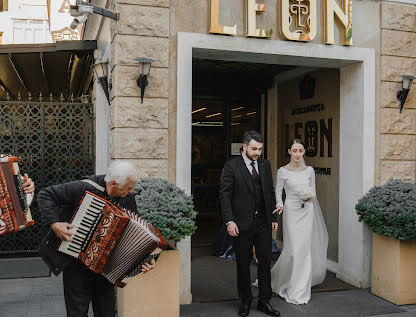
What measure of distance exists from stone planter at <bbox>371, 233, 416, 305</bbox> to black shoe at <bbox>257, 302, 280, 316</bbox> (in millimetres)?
1649

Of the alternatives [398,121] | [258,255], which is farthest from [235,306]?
[398,121]

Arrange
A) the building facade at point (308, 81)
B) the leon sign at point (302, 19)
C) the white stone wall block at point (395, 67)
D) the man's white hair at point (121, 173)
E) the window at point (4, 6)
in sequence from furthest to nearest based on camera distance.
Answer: the window at point (4, 6), the white stone wall block at point (395, 67), the leon sign at point (302, 19), the building facade at point (308, 81), the man's white hair at point (121, 173)

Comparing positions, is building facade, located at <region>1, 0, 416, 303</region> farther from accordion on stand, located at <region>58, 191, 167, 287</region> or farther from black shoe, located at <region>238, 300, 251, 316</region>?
accordion on stand, located at <region>58, 191, 167, 287</region>

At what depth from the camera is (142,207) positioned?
482 centimetres

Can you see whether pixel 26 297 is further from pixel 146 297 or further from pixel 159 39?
pixel 159 39

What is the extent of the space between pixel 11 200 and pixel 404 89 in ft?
18.0

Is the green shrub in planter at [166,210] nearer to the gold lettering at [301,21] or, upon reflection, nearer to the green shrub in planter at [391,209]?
the green shrub in planter at [391,209]

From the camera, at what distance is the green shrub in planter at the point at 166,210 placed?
477 cm

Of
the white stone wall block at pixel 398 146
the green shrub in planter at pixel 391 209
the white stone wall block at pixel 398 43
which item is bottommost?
the green shrub in planter at pixel 391 209

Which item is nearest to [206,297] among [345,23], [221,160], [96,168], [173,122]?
[173,122]

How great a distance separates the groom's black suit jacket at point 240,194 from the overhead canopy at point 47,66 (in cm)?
397

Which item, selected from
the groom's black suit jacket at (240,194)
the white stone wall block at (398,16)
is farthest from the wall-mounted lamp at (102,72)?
the white stone wall block at (398,16)

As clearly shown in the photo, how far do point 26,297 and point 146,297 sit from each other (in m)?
2.08

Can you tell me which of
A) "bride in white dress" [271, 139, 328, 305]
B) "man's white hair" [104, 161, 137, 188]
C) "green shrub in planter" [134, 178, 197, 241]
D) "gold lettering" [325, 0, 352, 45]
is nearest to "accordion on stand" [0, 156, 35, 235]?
"man's white hair" [104, 161, 137, 188]
